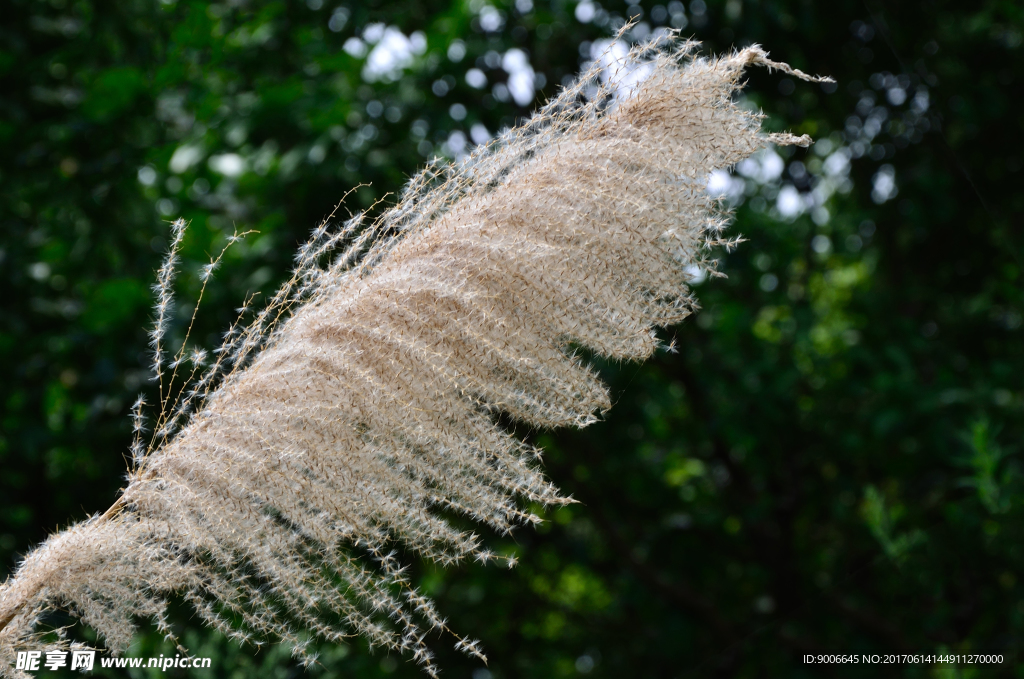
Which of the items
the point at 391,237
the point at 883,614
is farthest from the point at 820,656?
the point at 391,237

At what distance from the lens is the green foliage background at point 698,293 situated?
5.30ft

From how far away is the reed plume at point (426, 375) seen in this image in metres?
0.57

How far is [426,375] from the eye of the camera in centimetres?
58

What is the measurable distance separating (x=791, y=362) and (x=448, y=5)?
132cm

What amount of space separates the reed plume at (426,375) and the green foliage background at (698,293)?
628mm

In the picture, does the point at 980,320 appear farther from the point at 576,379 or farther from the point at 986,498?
the point at 576,379

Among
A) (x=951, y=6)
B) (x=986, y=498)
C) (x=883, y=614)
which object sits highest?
(x=951, y=6)

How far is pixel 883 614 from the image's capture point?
1.97 meters

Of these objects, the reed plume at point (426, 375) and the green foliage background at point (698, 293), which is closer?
the reed plume at point (426, 375)

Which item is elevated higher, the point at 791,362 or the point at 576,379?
the point at 576,379

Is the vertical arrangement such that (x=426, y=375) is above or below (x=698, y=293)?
above

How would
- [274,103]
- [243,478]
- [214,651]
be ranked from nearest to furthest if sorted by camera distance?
[243,478]
[214,651]
[274,103]

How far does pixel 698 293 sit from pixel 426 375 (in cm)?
158

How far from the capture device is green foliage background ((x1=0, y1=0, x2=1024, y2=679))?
162 cm
